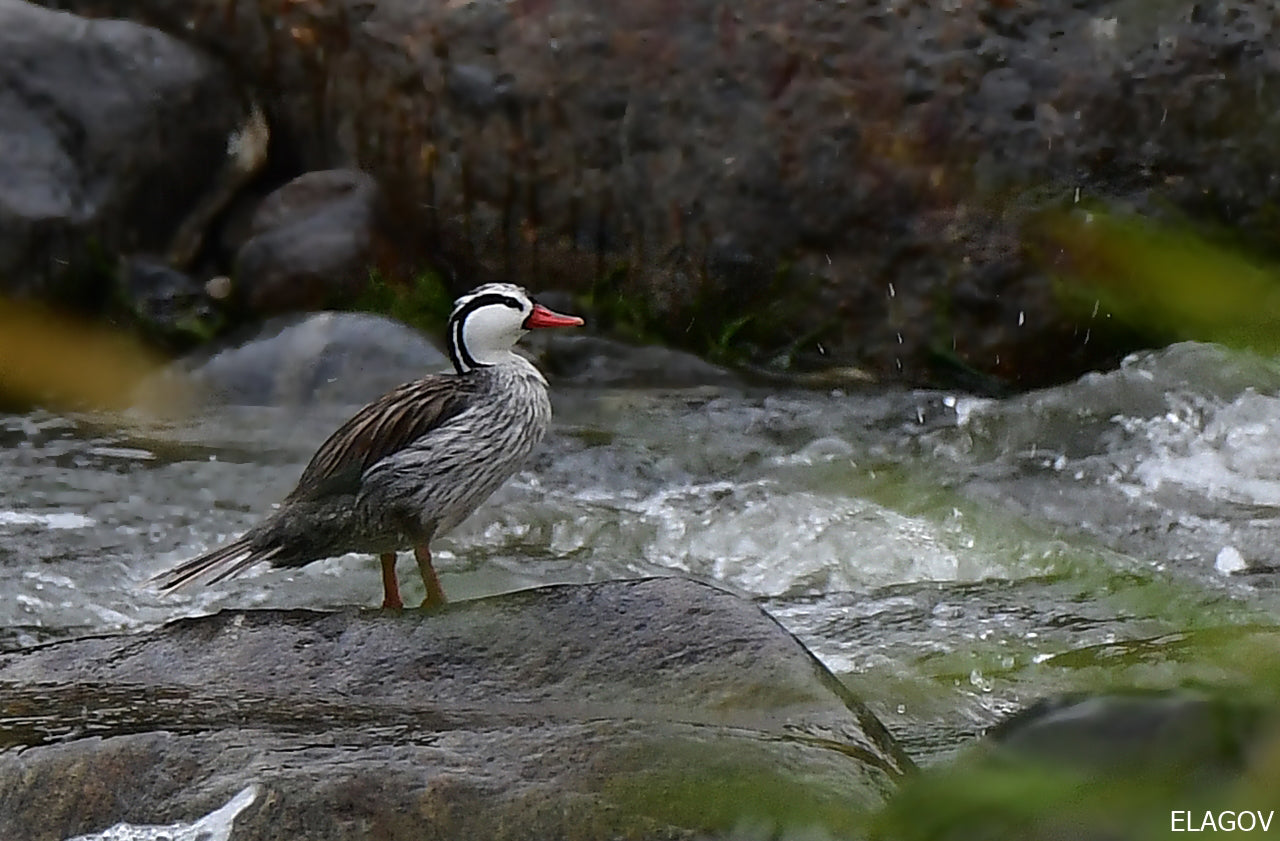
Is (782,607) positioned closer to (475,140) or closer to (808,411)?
(808,411)

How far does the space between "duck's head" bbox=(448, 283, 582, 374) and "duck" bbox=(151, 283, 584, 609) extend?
0.42 ft

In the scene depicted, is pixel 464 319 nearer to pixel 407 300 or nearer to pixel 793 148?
pixel 793 148

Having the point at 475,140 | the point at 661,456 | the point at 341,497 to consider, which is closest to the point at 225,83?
the point at 475,140

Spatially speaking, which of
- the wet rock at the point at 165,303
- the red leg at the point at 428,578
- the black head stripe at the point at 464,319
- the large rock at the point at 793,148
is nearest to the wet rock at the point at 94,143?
the wet rock at the point at 165,303

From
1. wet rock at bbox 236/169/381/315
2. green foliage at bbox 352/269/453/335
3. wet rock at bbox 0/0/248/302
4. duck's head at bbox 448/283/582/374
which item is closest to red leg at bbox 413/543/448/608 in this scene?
duck's head at bbox 448/283/582/374

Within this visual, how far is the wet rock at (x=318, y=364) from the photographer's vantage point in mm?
7859

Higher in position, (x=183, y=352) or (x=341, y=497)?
(x=341, y=497)

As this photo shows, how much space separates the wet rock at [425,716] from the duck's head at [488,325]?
1.12 meters

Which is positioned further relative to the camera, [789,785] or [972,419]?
[972,419]

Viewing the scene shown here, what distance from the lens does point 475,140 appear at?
8.76 m

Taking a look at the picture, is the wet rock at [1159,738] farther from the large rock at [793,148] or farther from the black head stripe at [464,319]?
the large rock at [793,148]

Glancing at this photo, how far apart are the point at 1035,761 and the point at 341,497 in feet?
12.1

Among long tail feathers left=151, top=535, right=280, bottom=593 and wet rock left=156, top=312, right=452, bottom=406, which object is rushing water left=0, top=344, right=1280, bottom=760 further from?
long tail feathers left=151, top=535, right=280, bottom=593

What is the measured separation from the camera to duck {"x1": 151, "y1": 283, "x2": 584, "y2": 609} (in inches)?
170
